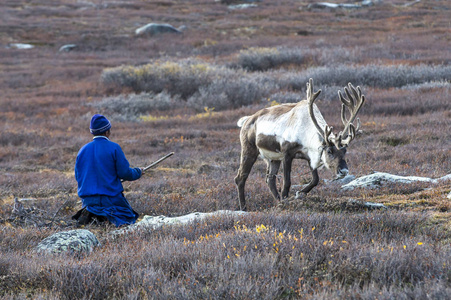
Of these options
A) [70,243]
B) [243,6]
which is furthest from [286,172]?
[243,6]

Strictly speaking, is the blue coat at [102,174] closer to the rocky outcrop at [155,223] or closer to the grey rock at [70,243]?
the rocky outcrop at [155,223]

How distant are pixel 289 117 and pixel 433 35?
26.8m

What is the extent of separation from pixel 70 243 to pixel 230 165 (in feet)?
21.1

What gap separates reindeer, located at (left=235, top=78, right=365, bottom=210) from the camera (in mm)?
6160

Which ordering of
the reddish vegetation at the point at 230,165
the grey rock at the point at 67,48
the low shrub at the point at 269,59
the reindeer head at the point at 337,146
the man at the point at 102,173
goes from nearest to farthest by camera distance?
the reddish vegetation at the point at 230,165, the reindeer head at the point at 337,146, the man at the point at 102,173, the low shrub at the point at 269,59, the grey rock at the point at 67,48

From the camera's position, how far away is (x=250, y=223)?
5.56 metres

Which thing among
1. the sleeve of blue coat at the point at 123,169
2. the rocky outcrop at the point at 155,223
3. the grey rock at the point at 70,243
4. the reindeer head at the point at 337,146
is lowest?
the rocky outcrop at the point at 155,223

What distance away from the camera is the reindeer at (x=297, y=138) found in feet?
20.2

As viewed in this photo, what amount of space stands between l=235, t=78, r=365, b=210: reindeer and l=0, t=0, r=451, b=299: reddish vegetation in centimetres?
53

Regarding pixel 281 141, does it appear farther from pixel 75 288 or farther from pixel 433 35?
pixel 433 35

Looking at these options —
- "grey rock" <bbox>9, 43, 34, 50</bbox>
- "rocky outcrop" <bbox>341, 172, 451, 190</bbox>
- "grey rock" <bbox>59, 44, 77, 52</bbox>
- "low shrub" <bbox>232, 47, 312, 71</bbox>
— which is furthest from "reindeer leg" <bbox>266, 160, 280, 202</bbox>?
"grey rock" <bbox>9, 43, 34, 50</bbox>

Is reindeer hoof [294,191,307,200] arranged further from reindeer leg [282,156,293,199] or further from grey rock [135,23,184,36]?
grey rock [135,23,184,36]

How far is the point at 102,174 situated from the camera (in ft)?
21.4

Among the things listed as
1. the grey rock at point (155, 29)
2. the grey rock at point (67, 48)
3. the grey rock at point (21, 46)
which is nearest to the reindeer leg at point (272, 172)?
the grey rock at point (67, 48)
